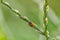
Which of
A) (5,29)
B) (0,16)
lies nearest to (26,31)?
(5,29)

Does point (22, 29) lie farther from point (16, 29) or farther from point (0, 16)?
point (0, 16)

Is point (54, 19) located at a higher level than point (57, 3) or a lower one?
lower

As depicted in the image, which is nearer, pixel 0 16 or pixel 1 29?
pixel 0 16

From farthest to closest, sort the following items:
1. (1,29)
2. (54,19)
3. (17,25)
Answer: (17,25) < (1,29) < (54,19)

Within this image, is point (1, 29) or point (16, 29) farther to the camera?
point (16, 29)

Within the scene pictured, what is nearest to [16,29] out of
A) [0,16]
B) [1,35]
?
[1,35]

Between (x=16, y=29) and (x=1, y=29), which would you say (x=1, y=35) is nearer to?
(x=1, y=29)

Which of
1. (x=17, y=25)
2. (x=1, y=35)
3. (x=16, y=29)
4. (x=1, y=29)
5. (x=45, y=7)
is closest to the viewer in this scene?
(x=45, y=7)

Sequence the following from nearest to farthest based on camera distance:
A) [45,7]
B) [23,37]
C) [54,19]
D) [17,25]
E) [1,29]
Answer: [45,7]
[54,19]
[1,29]
[23,37]
[17,25]

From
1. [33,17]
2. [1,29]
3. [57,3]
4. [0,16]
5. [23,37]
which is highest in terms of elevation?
[57,3]
